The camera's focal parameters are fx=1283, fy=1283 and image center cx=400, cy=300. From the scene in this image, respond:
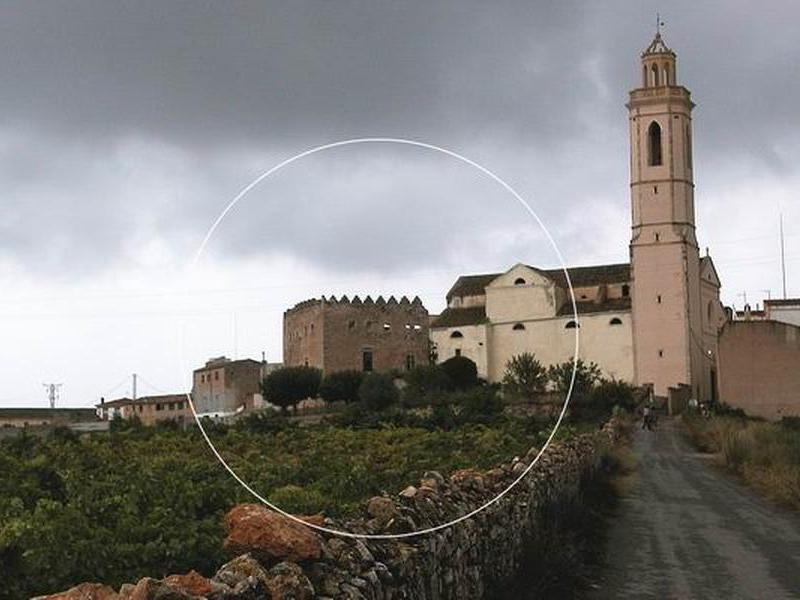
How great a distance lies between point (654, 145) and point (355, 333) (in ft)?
222

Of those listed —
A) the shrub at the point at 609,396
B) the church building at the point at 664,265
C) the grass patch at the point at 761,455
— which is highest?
the church building at the point at 664,265

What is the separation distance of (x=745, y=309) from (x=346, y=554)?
9750 cm

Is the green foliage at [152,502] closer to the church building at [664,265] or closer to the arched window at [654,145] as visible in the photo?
the church building at [664,265]

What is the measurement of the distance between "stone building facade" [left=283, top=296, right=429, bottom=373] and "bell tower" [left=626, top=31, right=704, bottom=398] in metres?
31.8

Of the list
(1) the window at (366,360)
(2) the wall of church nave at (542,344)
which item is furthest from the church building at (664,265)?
(2) the wall of church nave at (542,344)

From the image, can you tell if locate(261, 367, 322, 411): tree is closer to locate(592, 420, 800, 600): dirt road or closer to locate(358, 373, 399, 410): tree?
locate(592, 420, 800, 600): dirt road

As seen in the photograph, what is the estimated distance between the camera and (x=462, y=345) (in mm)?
47656

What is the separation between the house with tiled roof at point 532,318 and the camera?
38.2 ft

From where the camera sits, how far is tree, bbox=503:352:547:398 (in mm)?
13516

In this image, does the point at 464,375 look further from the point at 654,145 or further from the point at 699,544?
the point at 654,145

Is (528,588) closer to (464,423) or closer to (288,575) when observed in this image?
(288,575)

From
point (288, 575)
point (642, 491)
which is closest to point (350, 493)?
point (288, 575)

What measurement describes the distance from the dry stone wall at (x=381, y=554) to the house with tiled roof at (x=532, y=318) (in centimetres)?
155

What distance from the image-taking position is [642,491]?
26688mm
